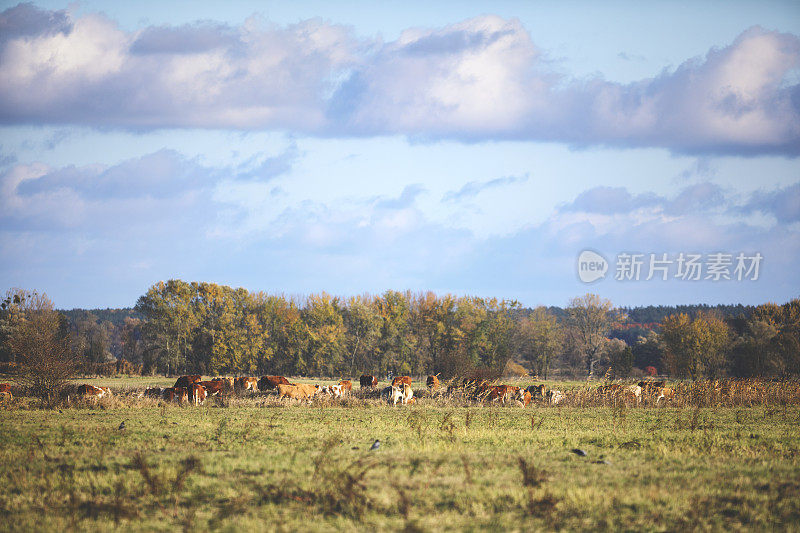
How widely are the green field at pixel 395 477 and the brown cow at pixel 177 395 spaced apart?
10.6 meters

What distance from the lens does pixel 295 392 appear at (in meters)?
34.6

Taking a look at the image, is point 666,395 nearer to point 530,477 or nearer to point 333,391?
point 333,391

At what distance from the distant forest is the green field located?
190ft

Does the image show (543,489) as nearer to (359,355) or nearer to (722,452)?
(722,452)

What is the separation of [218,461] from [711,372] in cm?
8105

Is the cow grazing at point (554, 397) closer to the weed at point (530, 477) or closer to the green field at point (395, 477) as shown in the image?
the green field at point (395, 477)

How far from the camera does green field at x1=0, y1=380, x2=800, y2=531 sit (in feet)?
35.1

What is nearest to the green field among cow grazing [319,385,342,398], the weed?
the weed

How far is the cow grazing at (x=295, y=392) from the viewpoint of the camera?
33938 mm

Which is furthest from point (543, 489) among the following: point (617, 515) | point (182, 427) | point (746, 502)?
point (182, 427)

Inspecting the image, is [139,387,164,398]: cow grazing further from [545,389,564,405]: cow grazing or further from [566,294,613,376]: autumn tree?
[566,294,613,376]: autumn tree

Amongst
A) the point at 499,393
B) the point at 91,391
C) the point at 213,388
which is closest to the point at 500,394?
the point at 499,393

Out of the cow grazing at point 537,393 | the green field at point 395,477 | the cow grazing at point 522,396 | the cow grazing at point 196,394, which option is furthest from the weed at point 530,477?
the cow grazing at point 196,394

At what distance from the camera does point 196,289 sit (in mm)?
85188
